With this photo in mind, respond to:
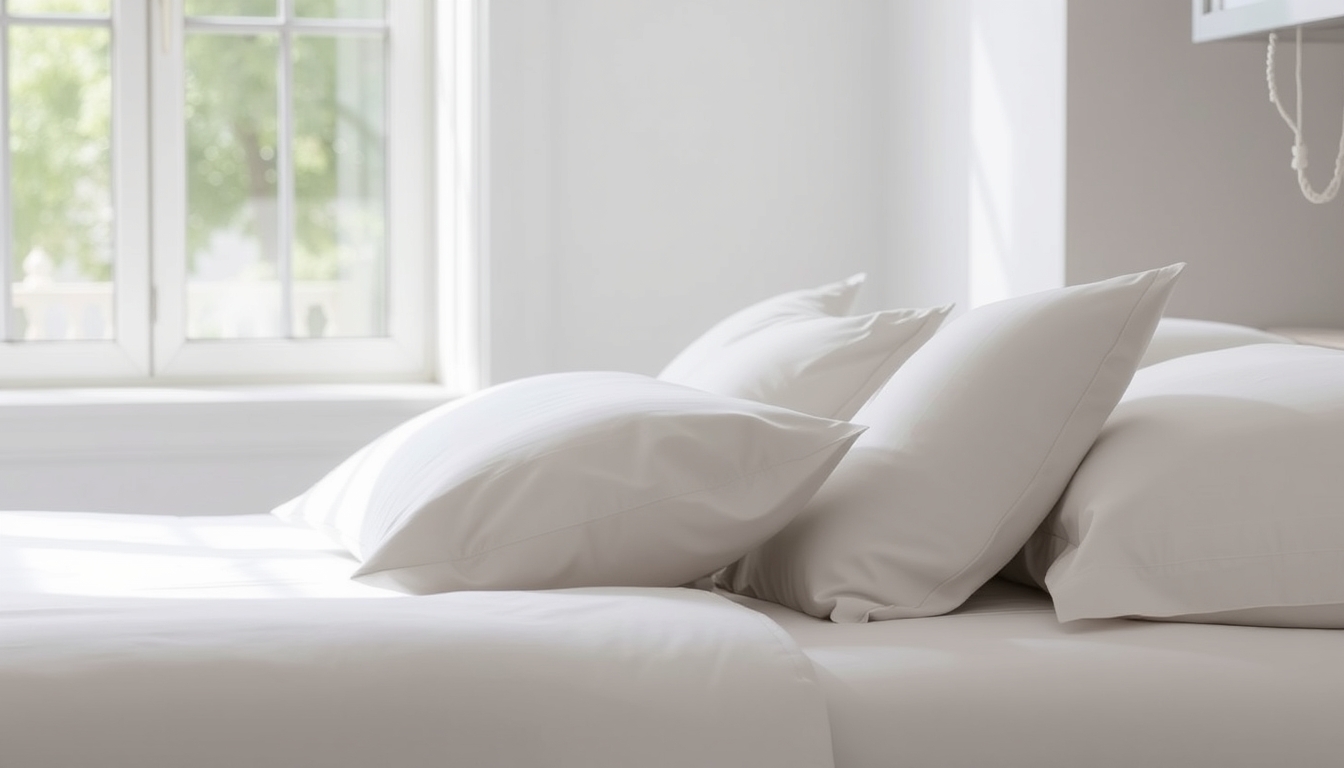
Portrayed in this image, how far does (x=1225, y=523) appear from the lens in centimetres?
126

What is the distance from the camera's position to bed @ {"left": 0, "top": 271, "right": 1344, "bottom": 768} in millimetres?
1053

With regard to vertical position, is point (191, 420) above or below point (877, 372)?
below

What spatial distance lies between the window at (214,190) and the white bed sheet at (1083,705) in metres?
2.31

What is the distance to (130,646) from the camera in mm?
1068

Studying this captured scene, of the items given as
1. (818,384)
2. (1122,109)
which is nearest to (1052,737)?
(818,384)

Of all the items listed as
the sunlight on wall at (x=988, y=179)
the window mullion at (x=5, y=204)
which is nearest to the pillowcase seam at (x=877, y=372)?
the sunlight on wall at (x=988, y=179)

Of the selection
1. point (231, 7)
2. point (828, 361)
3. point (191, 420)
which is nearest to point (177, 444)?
point (191, 420)

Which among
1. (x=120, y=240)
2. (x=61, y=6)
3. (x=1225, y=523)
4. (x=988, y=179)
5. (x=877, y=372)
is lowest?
(x=1225, y=523)

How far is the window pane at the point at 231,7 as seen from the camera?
3.13 meters

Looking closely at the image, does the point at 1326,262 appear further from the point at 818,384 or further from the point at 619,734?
the point at 619,734

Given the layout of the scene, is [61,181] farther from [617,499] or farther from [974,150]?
[617,499]

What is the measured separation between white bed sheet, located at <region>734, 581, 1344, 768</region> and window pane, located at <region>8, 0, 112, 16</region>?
8.53ft

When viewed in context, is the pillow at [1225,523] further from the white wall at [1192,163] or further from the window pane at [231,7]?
the window pane at [231,7]

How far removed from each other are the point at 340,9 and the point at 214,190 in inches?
20.1
